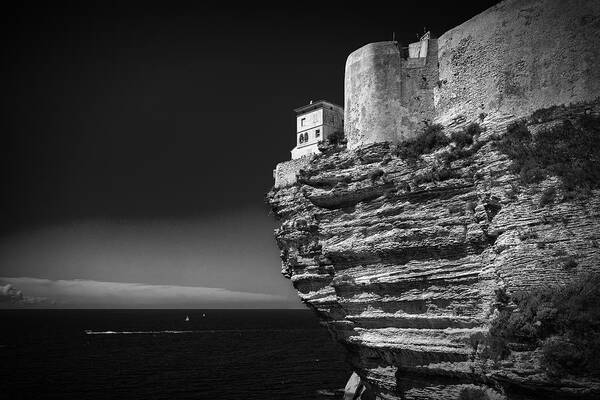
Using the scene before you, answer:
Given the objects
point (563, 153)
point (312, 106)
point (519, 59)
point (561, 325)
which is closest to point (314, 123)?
point (312, 106)

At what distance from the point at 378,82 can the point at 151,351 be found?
216 feet

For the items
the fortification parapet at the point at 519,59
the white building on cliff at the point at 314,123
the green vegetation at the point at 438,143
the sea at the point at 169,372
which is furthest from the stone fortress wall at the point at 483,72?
the sea at the point at 169,372

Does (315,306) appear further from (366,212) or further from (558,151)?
(558,151)

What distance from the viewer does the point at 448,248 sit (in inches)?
802

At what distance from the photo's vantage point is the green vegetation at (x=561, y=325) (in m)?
14.8

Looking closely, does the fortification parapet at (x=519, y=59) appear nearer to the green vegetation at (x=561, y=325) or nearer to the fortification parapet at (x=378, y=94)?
the fortification parapet at (x=378, y=94)

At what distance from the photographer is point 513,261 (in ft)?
57.2

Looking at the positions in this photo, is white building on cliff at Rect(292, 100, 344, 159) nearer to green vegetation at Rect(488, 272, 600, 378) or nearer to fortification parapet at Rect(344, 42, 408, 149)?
fortification parapet at Rect(344, 42, 408, 149)

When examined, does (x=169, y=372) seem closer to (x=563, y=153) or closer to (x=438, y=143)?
(x=438, y=143)

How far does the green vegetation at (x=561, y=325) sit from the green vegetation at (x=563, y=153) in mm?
3201

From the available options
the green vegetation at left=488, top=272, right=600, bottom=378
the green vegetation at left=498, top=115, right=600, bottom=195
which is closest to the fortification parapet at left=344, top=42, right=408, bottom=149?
→ the green vegetation at left=498, top=115, right=600, bottom=195

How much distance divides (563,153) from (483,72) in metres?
5.66

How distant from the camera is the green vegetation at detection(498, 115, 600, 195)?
1684 cm

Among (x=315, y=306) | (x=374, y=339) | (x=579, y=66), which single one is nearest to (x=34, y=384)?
(x=315, y=306)
